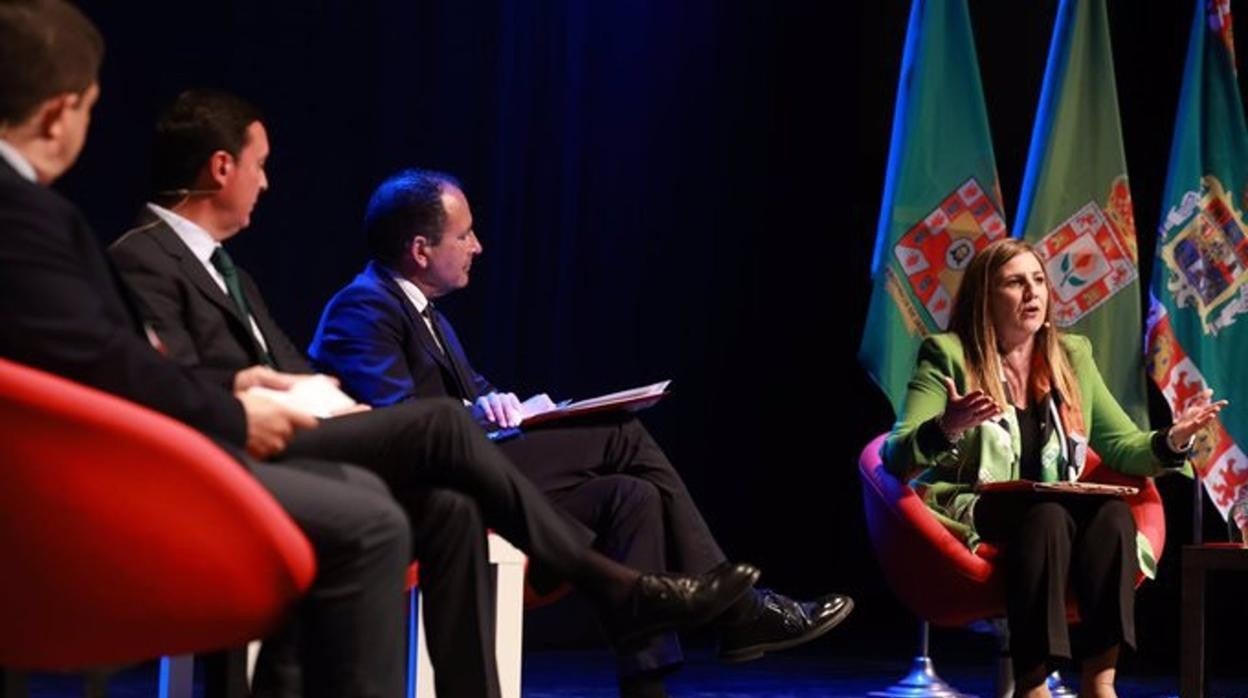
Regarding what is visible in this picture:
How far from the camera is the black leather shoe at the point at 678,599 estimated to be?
2887 mm

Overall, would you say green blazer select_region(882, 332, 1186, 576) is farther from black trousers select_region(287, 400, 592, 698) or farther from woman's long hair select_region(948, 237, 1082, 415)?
black trousers select_region(287, 400, 592, 698)

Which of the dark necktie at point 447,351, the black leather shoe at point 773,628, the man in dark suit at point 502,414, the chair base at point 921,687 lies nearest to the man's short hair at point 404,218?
the man in dark suit at point 502,414

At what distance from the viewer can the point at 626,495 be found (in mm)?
3775

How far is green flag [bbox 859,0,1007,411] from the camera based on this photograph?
5.18 meters

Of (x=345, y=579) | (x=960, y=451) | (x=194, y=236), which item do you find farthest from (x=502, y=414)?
(x=345, y=579)

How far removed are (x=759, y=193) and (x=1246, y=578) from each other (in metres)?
2.08

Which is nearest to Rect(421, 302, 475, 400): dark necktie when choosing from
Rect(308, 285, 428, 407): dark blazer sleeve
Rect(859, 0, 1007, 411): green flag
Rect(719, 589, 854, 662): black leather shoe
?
Rect(308, 285, 428, 407): dark blazer sleeve

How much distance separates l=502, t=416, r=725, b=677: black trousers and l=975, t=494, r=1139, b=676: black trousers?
0.69 metres

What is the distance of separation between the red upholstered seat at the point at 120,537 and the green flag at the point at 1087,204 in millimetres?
3374

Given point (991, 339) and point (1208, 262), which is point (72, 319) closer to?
point (991, 339)

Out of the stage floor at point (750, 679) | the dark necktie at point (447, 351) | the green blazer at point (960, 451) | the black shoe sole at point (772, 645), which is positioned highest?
the dark necktie at point (447, 351)

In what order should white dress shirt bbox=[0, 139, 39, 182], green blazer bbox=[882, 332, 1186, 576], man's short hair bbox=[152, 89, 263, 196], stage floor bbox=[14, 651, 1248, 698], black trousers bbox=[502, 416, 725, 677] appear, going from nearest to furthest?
white dress shirt bbox=[0, 139, 39, 182] → man's short hair bbox=[152, 89, 263, 196] → black trousers bbox=[502, 416, 725, 677] → green blazer bbox=[882, 332, 1186, 576] → stage floor bbox=[14, 651, 1248, 698]

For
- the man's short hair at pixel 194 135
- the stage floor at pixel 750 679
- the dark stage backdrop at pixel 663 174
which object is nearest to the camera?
the man's short hair at pixel 194 135

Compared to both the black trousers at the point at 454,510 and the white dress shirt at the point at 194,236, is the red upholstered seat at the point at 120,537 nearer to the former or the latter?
the black trousers at the point at 454,510
